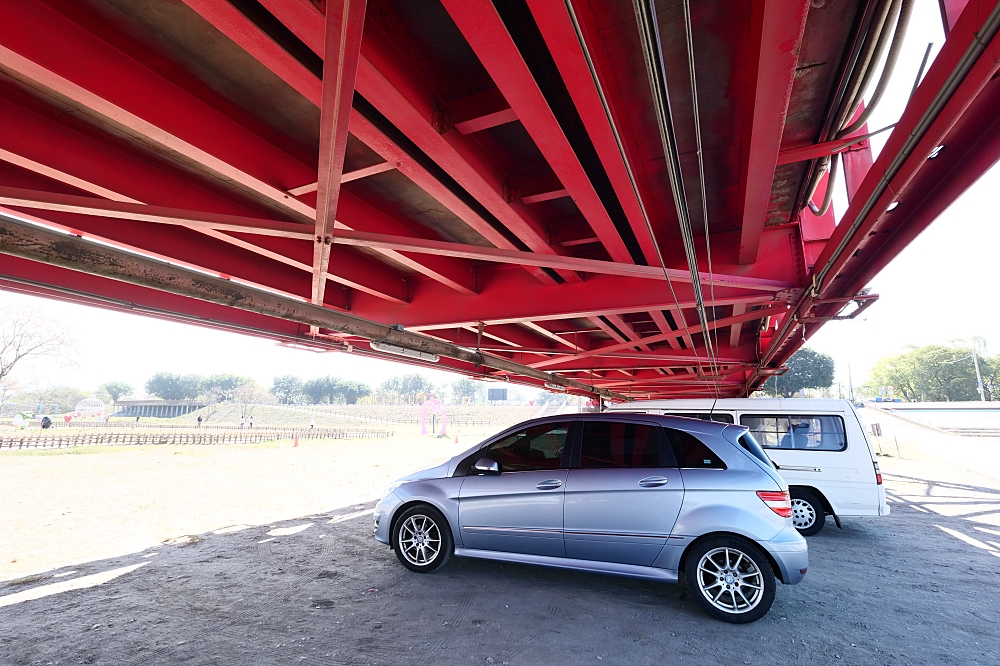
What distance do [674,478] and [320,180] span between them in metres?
3.82

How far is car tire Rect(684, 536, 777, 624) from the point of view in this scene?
3.85 meters

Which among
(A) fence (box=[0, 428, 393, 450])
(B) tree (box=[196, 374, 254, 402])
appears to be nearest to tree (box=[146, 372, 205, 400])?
(B) tree (box=[196, 374, 254, 402])

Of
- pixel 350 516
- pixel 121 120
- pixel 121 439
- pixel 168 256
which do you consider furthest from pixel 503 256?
pixel 121 439

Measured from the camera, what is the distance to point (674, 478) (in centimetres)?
424

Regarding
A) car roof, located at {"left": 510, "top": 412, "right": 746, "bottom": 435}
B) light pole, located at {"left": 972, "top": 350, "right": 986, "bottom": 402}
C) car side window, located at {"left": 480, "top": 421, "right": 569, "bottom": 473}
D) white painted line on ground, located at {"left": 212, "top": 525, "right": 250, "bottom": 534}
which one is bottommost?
white painted line on ground, located at {"left": 212, "top": 525, "right": 250, "bottom": 534}

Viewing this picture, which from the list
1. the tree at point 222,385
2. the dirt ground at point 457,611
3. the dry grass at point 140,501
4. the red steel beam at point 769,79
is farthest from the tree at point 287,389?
the red steel beam at point 769,79

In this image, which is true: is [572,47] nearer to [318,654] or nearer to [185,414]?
[318,654]

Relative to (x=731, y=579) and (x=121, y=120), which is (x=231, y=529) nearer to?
(x=121, y=120)

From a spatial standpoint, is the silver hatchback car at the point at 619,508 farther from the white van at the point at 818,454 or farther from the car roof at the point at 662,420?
the white van at the point at 818,454

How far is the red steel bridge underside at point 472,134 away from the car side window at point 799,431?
265 centimetres

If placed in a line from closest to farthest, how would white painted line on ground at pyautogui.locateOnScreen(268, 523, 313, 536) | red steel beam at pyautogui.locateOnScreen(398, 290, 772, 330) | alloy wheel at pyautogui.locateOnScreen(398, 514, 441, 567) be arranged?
1. alloy wheel at pyautogui.locateOnScreen(398, 514, 441, 567)
2. red steel beam at pyautogui.locateOnScreen(398, 290, 772, 330)
3. white painted line on ground at pyautogui.locateOnScreen(268, 523, 313, 536)

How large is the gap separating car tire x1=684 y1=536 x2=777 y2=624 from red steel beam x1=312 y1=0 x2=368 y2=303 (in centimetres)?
415

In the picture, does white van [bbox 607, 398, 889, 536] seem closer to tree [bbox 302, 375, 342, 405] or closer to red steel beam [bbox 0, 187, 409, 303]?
red steel beam [bbox 0, 187, 409, 303]

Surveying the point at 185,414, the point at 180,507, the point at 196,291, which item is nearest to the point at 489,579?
the point at 196,291
